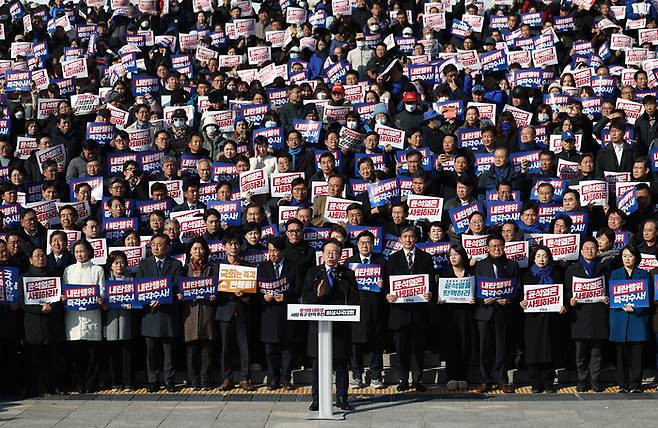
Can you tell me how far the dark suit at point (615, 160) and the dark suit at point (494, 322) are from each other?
→ 3593 millimetres

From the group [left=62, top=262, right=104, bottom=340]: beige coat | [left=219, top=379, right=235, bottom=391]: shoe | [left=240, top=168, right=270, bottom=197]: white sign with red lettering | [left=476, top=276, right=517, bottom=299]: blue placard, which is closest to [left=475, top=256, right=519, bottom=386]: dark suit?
[left=476, top=276, right=517, bottom=299]: blue placard

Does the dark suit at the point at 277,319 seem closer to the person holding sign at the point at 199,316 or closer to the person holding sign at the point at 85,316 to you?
the person holding sign at the point at 199,316

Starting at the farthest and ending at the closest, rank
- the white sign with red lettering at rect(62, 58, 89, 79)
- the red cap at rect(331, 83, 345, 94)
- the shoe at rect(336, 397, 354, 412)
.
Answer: the white sign with red lettering at rect(62, 58, 89, 79)
the red cap at rect(331, 83, 345, 94)
the shoe at rect(336, 397, 354, 412)

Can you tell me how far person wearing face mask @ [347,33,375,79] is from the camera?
24641 millimetres

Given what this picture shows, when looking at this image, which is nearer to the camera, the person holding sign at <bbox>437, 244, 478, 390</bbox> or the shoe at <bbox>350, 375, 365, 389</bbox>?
the person holding sign at <bbox>437, 244, 478, 390</bbox>

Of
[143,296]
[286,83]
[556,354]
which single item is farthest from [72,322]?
[286,83]

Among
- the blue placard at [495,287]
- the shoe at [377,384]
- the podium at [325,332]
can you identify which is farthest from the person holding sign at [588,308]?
the podium at [325,332]

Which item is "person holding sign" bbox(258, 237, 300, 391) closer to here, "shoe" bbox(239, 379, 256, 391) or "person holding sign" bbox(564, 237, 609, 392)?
"shoe" bbox(239, 379, 256, 391)

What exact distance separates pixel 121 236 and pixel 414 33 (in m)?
11.7

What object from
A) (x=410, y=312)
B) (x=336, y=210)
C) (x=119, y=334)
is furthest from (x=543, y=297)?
(x=119, y=334)

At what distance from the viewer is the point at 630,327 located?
50.5 ft

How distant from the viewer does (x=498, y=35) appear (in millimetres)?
25312

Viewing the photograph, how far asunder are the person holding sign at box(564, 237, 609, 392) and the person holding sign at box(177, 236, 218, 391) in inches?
185

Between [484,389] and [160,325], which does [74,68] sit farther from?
[484,389]
